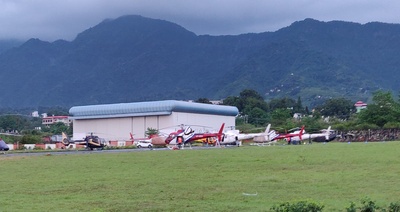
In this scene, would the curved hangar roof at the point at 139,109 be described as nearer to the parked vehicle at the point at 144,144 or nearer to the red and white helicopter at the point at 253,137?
the parked vehicle at the point at 144,144

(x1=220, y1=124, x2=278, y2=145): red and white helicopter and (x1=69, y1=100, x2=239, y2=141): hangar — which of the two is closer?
(x1=220, y1=124, x2=278, y2=145): red and white helicopter

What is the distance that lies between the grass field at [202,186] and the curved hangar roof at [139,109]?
61.6 m

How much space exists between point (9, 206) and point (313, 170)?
36.6 feet

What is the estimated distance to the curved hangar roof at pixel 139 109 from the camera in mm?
88312

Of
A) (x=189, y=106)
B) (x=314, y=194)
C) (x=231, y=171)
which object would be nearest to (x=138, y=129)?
(x=189, y=106)

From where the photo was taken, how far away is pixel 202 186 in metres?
18.4

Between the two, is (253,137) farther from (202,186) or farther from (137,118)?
(202,186)

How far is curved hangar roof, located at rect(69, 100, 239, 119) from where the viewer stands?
290 ft

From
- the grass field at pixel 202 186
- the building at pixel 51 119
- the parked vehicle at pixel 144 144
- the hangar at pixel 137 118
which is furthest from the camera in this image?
the building at pixel 51 119

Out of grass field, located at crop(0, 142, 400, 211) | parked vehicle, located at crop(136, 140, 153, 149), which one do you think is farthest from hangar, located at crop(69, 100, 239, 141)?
grass field, located at crop(0, 142, 400, 211)

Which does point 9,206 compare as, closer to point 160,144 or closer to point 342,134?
point 160,144

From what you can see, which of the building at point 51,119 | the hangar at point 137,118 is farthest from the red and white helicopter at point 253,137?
the building at point 51,119

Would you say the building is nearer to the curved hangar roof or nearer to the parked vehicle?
the curved hangar roof

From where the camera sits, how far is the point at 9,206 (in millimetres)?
15055
